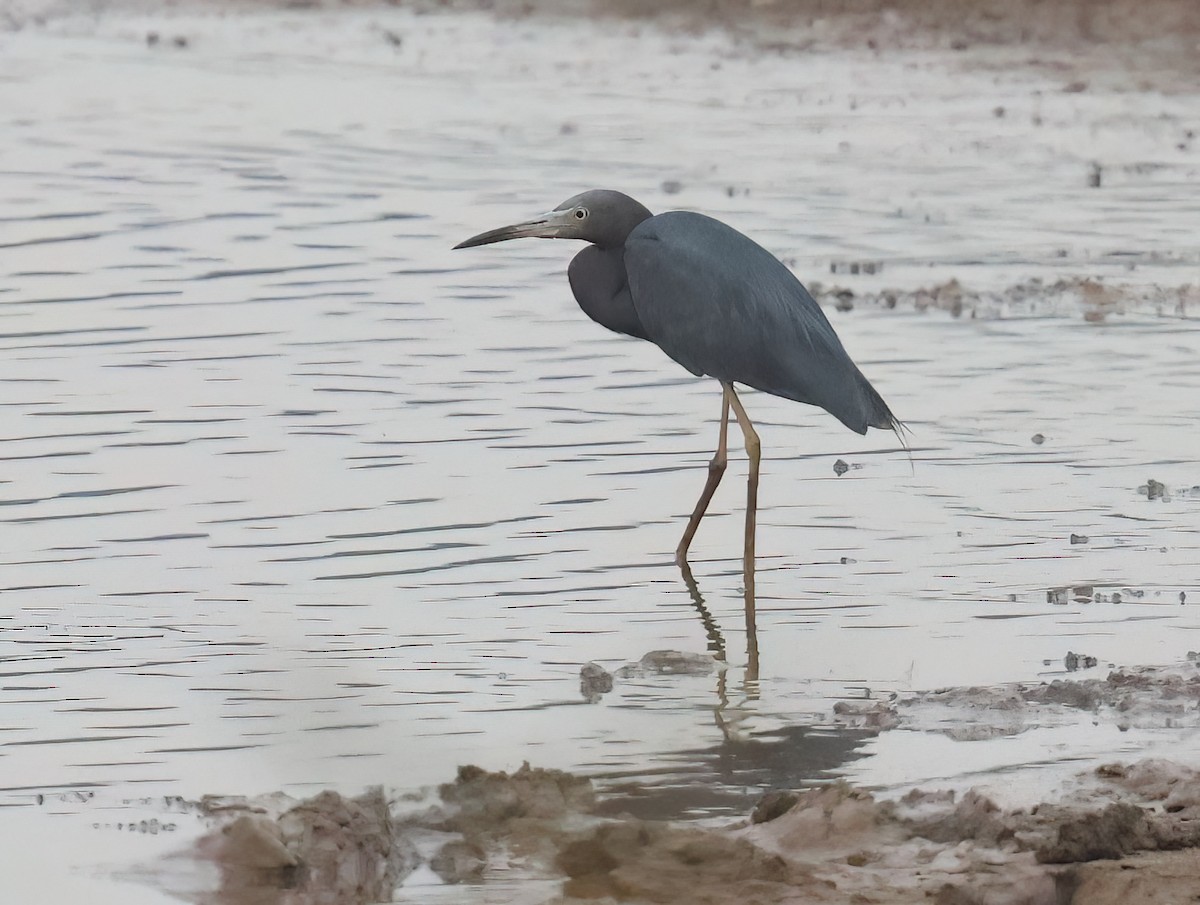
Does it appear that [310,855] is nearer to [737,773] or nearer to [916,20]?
[737,773]

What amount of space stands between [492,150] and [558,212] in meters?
10.2

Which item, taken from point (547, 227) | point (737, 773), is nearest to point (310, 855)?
point (737, 773)

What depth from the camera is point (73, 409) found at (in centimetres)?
875

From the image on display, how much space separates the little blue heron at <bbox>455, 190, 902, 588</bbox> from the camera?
686cm

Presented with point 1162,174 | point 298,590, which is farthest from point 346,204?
point 298,590

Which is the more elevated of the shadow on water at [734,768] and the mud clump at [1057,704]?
the mud clump at [1057,704]

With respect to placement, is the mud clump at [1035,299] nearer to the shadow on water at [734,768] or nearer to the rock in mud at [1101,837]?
the shadow on water at [734,768]

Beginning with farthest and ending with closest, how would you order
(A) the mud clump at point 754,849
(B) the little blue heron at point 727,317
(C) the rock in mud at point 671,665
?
(B) the little blue heron at point 727,317 < (C) the rock in mud at point 671,665 < (A) the mud clump at point 754,849

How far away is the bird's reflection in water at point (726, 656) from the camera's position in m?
5.57

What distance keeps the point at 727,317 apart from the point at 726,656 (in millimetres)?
1220

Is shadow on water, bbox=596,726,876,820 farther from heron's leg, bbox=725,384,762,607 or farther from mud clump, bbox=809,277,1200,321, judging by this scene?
mud clump, bbox=809,277,1200,321

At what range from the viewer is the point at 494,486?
25.5 ft

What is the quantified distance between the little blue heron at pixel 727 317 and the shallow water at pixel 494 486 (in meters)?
0.47

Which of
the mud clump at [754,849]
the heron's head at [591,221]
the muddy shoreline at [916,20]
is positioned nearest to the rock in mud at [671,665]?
the mud clump at [754,849]
